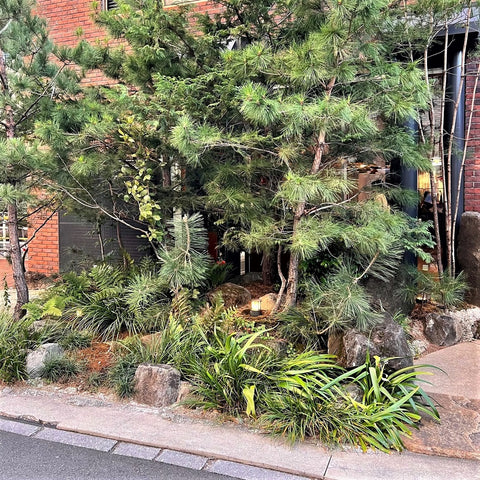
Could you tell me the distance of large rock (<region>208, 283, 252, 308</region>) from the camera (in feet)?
17.1

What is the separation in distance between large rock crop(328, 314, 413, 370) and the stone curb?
1.18 m

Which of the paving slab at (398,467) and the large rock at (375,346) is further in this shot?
the large rock at (375,346)

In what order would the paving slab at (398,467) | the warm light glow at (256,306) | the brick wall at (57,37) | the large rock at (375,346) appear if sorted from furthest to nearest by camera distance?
the brick wall at (57,37)
the warm light glow at (256,306)
the large rock at (375,346)
the paving slab at (398,467)

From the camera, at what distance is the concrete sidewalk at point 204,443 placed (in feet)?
8.98

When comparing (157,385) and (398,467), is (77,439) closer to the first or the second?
(157,385)

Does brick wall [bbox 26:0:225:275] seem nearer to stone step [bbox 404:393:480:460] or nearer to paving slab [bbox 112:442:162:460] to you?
paving slab [bbox 112:442:162:460]

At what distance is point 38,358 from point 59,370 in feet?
0.78

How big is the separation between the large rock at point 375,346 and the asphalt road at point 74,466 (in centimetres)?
147

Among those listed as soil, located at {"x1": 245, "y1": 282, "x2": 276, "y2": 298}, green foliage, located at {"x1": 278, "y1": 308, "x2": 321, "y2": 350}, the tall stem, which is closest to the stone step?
green foliage, located at {"x1": 278, "y1": 308, "x2": 321, "y2": 350}

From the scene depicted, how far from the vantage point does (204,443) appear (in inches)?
121

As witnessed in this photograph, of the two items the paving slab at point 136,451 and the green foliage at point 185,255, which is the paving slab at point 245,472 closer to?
the paving slab at point 136,451

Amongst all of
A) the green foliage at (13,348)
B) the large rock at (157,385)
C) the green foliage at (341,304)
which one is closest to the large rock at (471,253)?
the green foliage at (341,304)

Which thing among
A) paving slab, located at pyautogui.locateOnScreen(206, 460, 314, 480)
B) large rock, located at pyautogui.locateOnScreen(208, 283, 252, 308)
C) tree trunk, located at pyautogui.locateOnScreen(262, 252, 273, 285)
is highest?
tree trunk, located at pyautogui.locateOnScreen(262, 252, 273, 285)

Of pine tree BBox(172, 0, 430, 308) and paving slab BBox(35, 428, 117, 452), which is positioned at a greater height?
pine tree BBox(172, 0, 430, 308)
